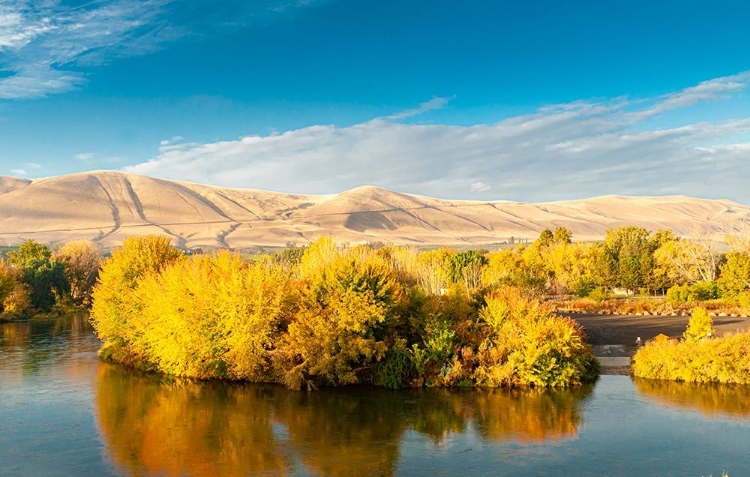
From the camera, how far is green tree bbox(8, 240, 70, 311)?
73.4 m

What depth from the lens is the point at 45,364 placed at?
40.0 meters

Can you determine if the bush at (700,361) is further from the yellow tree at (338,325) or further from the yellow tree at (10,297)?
the yellow tree at (10,297)

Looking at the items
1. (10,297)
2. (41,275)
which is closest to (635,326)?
(10,297)

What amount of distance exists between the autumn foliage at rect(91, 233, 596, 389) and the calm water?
55.2 inches

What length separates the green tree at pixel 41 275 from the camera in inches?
2889

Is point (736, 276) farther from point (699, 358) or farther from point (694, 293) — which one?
point (699, 358)

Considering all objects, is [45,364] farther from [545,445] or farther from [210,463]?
[545,445]

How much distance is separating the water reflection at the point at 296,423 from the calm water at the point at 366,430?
0.08 m

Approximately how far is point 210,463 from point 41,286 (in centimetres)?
6265

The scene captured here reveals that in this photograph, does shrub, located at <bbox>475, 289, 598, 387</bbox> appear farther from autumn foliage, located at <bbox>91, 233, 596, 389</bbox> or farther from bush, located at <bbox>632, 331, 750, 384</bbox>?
bush, located at <bbox>632, 331, 750, 384</bbox>

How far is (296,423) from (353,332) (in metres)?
7.06

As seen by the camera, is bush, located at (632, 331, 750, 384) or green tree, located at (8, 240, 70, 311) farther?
green tree, located at (8, 240, 70, 311)

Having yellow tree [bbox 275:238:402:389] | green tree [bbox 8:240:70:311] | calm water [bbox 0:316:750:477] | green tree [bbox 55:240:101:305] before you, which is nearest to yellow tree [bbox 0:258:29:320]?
green tree [bbox 8:240:70:311]

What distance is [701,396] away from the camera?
2952 centimetres
